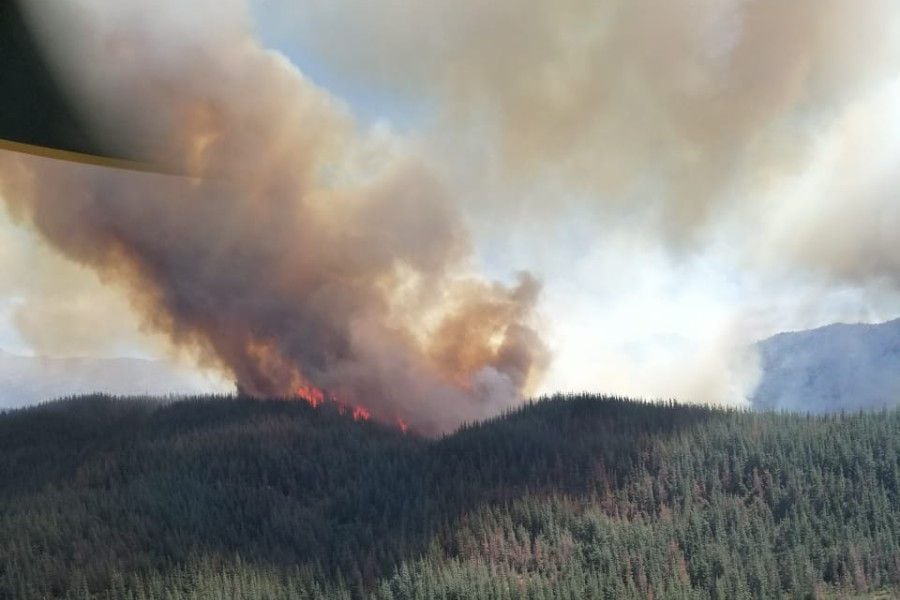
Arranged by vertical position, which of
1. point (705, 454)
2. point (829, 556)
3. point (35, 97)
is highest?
point (35, 97)

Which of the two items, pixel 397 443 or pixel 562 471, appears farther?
pixel 397 443

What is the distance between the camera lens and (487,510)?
29438 mm

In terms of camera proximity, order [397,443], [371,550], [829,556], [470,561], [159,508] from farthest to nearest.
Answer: [397,443] < [159,508] < [371,550] < [470,561] < [829,556]

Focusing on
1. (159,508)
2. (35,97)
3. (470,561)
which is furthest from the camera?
(35,97)

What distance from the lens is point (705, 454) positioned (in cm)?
3136

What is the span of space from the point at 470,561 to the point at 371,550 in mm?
3795

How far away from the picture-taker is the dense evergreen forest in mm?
24531

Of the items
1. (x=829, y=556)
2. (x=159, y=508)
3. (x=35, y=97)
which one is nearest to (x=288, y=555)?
(x=159, y=508)

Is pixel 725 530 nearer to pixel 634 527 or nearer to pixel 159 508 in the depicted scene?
pixel 634 527

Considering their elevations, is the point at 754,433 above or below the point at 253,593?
above

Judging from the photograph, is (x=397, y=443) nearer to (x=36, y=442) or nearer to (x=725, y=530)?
(x=725, y=530)

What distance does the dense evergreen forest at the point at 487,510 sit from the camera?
24.5m

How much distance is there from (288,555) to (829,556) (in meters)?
17.5

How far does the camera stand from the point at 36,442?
44062mm
